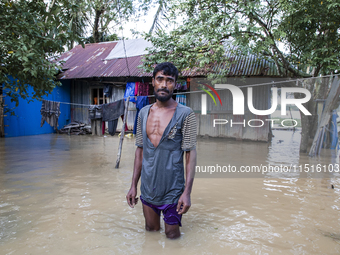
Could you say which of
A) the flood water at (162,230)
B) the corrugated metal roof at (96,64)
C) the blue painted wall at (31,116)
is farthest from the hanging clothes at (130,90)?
the flood water at (162,230)

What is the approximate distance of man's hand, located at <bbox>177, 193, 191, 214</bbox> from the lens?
8.03 feet

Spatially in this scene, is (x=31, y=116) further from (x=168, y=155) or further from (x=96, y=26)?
(x=168, y=155)

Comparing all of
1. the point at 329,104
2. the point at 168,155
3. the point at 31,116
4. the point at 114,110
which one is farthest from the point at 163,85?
the point at 31,116

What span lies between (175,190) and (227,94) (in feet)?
31.1

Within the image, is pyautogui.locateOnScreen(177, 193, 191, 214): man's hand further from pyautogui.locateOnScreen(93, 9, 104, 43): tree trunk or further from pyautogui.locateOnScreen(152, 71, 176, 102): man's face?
pyautogui.locateOnScreen(93, 9, 104, 43): tree trunk

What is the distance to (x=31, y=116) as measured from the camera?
13.0 meters

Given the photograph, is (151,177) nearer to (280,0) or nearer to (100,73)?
(280,0)

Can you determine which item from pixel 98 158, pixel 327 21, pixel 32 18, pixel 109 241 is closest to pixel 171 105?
pixel 109 241

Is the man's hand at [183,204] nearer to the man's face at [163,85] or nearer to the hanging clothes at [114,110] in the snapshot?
the man's face at [163,85]

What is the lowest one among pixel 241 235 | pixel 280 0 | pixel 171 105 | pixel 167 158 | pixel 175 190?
pixel 241 235

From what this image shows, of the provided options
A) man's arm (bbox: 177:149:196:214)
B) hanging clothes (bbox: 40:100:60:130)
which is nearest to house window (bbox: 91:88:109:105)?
hanging clothes (bbox: 40:100:60:130)

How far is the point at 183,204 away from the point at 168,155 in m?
0.44

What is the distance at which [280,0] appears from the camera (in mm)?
6906

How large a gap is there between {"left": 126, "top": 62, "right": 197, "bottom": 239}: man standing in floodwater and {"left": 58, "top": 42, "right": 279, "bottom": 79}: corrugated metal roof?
6.80 m
